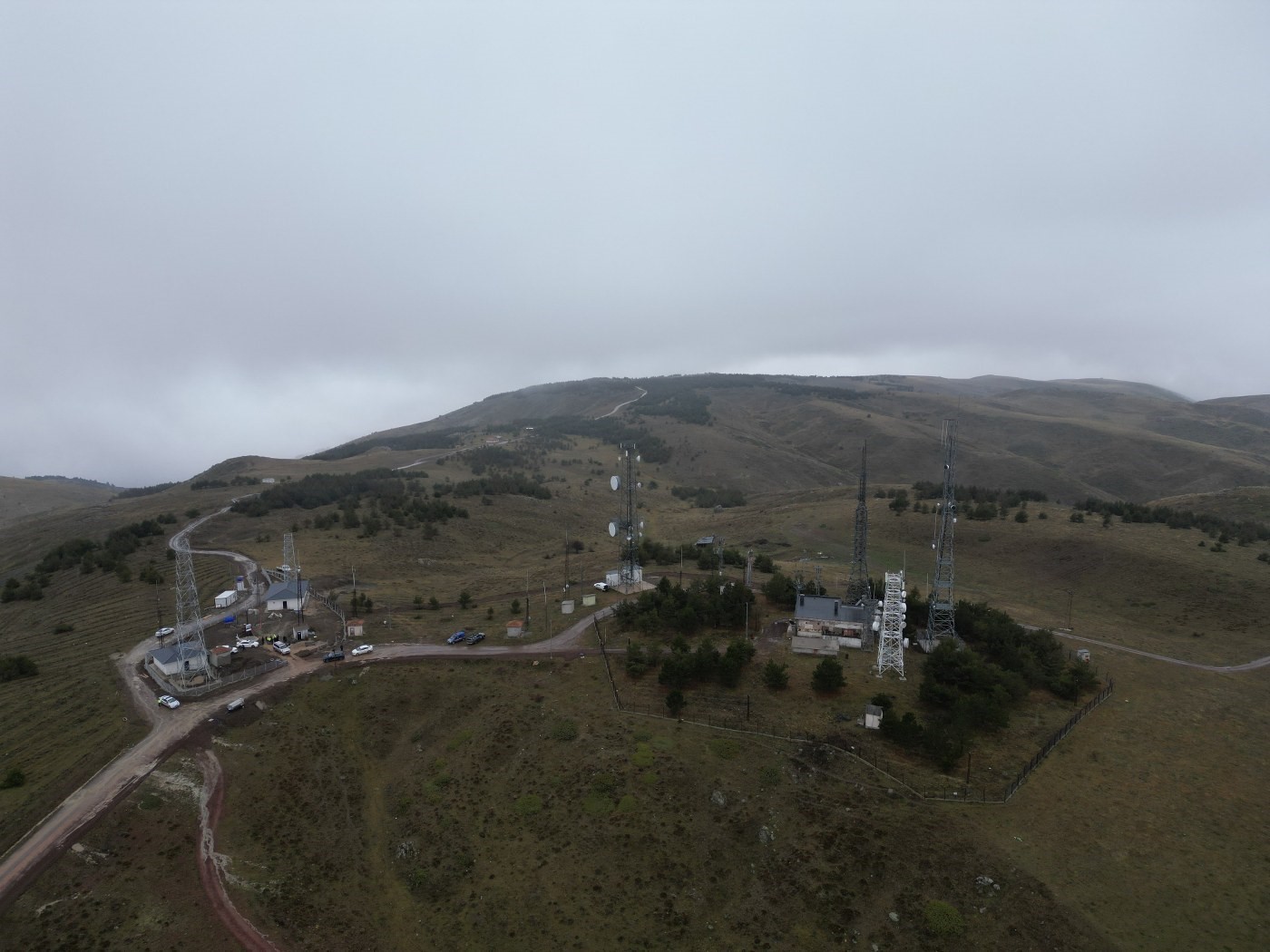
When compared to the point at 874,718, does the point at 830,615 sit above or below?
above

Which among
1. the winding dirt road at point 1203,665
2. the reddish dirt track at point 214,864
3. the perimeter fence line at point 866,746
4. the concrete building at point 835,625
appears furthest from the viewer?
the concrete building at point 835,625

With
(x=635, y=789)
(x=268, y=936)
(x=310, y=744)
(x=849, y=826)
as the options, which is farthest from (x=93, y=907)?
(x=849, y=826)

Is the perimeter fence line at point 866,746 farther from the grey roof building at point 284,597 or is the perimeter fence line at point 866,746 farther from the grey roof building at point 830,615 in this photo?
the grey roof building at point 284,597

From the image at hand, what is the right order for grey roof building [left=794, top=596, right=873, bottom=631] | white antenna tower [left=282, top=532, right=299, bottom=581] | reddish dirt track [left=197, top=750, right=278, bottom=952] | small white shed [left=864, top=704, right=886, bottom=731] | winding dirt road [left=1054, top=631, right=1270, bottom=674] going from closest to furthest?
reddish dirt track [left=197, top=750, right=278, bottom=952], small white shed [left=864, top=704, right=886, bottom=731], winding dirt road [left=1054, top=631, right=1270, bottom=674], grey roof building [left=794, top=596, right=873, bottom=631], white antenna tower [left=282, top=532, right=299, bottom=581]

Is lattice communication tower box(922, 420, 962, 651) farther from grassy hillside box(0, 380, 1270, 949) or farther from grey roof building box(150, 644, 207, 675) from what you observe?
grey roof building box(150, 644, 207, 675)

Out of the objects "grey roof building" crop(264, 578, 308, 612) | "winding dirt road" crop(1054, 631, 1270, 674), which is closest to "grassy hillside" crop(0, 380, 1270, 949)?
"winding dirt road" crop(1054, 631, 1270, 674)

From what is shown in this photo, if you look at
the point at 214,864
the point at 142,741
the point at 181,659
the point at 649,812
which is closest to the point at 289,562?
the point at 181,659

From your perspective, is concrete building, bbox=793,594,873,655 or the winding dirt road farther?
concrete building, bbox=793,594,873,655

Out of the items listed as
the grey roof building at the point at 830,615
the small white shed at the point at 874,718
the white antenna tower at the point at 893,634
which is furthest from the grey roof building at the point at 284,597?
the white antenna tower at the point at 893,634

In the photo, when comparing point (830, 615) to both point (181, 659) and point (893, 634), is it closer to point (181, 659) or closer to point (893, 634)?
point (893, 634)
